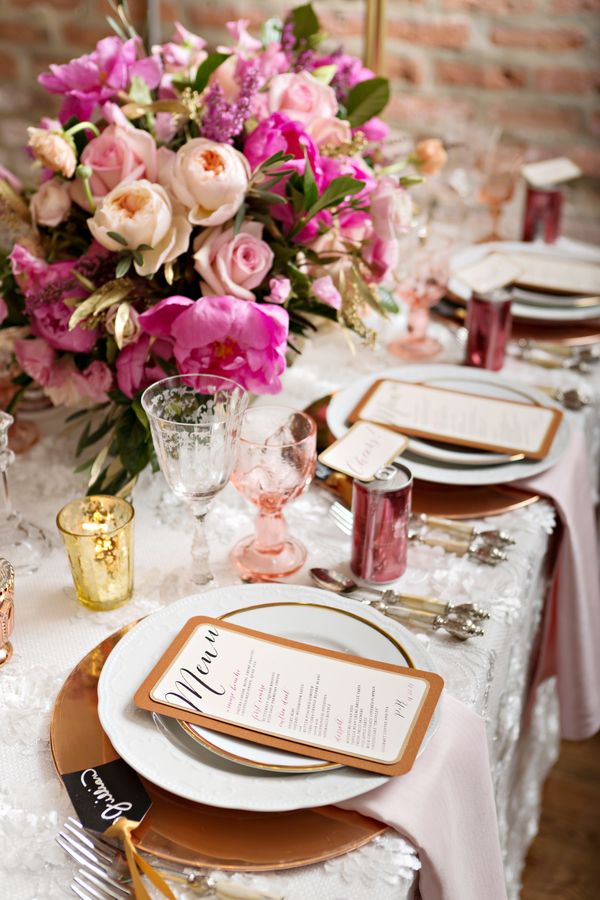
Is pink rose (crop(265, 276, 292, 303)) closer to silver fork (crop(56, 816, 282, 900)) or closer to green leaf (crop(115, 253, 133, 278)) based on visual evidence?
green leaf (crop(115, 253, 133, 278))

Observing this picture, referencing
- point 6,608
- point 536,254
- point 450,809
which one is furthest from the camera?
point 536,254

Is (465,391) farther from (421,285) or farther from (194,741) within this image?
(194,741)

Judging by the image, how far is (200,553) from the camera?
39.0 inches

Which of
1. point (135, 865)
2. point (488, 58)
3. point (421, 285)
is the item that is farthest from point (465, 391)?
point (488, 58)

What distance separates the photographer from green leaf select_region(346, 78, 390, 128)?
1.32 meters

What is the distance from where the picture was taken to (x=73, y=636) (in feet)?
3.06

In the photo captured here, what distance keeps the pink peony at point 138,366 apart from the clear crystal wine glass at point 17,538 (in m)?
0.14

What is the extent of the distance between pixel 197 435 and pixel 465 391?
0.56 metres

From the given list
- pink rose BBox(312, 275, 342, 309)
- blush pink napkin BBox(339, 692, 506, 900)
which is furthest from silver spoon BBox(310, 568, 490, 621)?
pink rose BBox(312, 275, 342, 309)

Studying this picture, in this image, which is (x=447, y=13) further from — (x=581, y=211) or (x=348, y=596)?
(x=348, y=596)

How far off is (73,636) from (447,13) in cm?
195

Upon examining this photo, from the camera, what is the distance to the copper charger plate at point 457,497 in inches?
44.0

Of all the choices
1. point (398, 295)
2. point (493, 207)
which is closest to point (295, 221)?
point (398, 295)

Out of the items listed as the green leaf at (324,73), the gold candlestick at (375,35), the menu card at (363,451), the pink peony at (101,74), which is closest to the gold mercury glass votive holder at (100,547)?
the menu card at (363,451)
